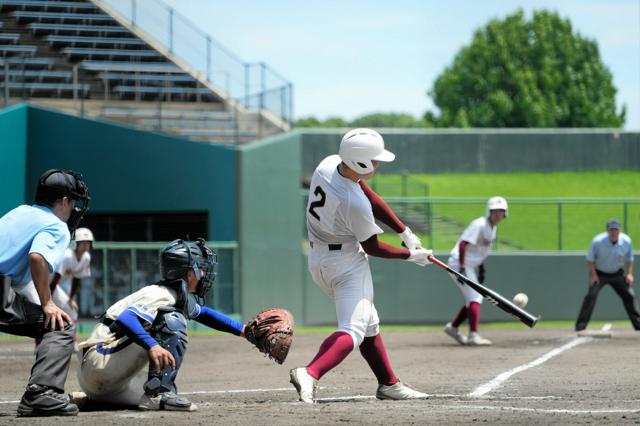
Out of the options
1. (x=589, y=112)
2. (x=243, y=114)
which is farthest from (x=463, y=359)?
(x=589, y=112)

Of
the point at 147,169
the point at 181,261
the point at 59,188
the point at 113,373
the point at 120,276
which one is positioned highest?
the point at 147,169

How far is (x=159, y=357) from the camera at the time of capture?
7512mm

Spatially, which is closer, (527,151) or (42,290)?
(42,290)

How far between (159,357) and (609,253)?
11.8m

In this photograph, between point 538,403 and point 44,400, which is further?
point 538,403

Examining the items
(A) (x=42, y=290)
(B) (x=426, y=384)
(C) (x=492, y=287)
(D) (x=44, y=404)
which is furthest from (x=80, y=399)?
(C) (x=492, y=287)

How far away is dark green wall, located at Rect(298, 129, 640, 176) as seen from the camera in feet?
147

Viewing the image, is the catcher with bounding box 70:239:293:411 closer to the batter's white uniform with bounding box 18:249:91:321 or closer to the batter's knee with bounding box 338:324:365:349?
the batter's knee with bounding box 338:324:365:349

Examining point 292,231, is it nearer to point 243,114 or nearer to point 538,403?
point 243,114

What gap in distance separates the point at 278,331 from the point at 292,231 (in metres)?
17.7

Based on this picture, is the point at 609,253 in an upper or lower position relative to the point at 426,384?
upper

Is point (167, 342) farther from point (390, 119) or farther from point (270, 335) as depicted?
point (390, 119)

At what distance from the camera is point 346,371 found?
12.0m

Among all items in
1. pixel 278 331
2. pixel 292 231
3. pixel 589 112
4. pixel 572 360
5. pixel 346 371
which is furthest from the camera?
pixel 589 112
